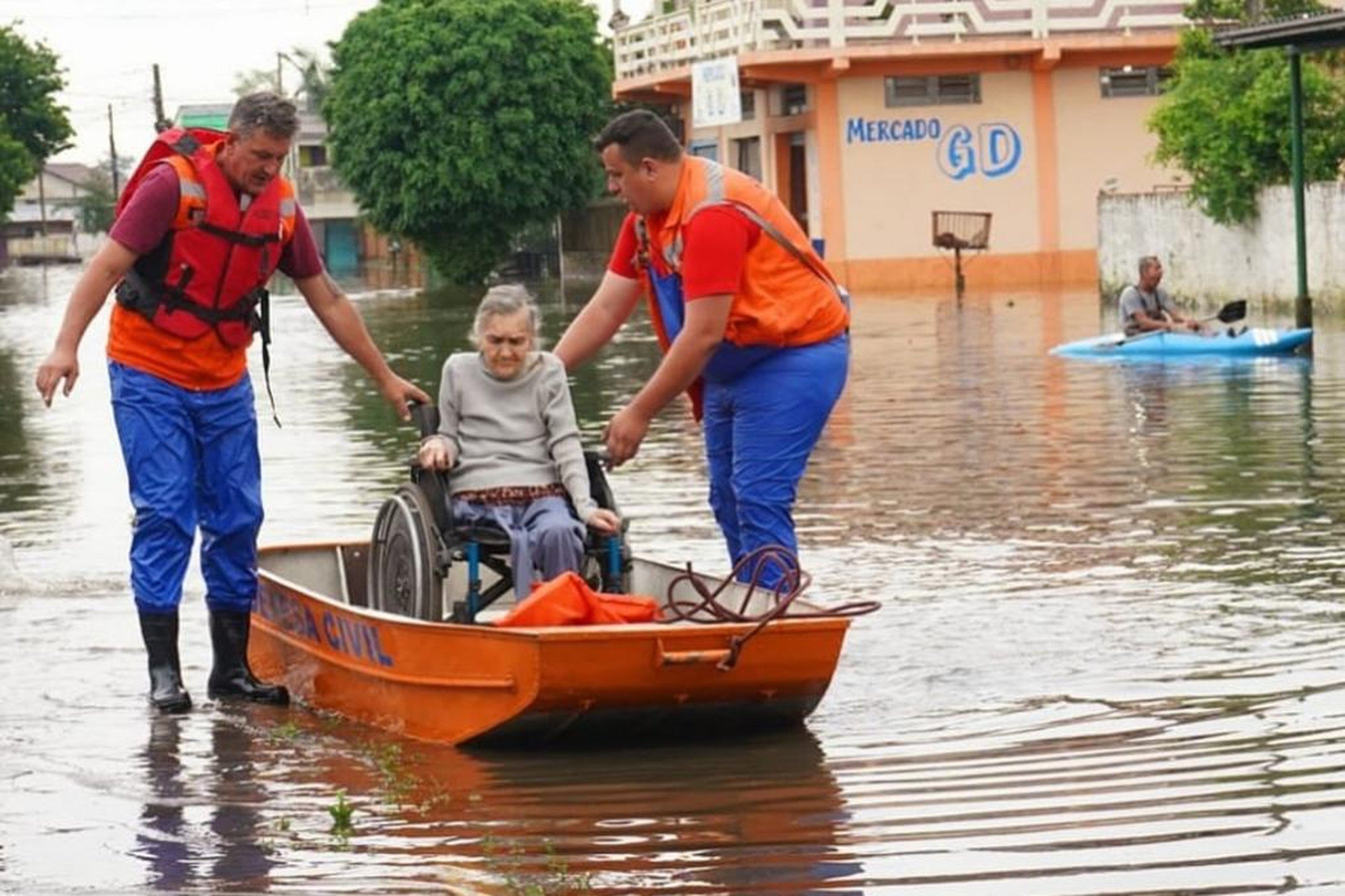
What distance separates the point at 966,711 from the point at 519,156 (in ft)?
178

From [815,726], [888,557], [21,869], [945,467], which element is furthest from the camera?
[945,467]

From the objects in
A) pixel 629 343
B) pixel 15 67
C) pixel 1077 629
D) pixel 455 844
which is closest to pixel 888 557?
pixel 1077 629

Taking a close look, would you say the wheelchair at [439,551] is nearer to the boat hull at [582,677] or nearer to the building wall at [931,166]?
the boat hull at [582,677]

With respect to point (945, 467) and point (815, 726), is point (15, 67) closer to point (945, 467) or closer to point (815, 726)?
point (945, 467)

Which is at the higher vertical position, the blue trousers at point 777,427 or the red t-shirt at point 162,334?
the red t-shirt at point 162,334

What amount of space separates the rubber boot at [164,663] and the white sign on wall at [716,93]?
41890 millimetres

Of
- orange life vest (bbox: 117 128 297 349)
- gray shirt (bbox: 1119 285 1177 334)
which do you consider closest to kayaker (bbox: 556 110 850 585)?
orange life vest (bbox: 117 128 297 349)

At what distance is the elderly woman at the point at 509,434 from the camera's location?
8.98 m

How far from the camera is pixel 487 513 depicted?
902 cm

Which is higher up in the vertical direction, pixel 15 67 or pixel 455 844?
pixel 15 67

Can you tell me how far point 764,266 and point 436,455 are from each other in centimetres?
110

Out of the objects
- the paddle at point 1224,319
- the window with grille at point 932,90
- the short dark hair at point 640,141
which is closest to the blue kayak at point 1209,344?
the paddle at point 1224,319

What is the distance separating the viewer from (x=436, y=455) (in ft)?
29.2

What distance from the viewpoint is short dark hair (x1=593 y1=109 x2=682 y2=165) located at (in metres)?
8.79
